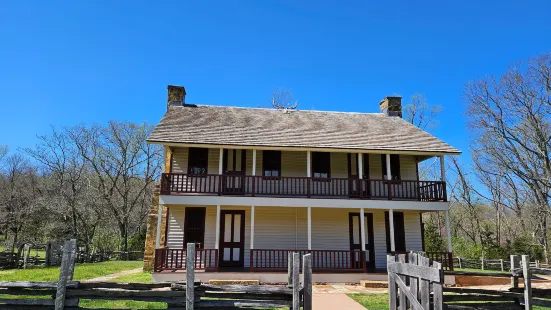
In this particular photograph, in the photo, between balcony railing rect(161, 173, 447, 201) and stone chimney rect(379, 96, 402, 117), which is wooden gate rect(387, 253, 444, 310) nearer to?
balcony railing rect(161, 173, 447, 201)

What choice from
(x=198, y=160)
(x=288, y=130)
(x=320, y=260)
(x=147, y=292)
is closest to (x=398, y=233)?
(x=320, y=260)

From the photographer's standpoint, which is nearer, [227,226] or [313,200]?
[313,200]

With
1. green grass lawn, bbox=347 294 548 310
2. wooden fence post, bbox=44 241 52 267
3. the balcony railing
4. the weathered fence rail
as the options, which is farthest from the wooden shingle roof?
wooden fence post, bbox=44 241 52 267

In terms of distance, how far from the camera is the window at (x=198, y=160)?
653 inches

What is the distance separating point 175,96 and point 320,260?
37.7 ft

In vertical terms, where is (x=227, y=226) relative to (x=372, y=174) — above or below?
below

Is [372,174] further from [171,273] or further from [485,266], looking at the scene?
[485,266]

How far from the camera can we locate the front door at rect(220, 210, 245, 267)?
15.7 meters

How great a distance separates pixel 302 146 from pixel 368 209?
14.6 feet

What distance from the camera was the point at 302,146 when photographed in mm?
15523

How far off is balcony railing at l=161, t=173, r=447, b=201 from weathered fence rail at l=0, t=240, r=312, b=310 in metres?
7.73

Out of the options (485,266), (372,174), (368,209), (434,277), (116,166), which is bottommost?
(485,266)

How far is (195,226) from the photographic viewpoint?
16.0m

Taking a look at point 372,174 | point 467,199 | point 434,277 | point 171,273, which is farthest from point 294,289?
point 467,199
